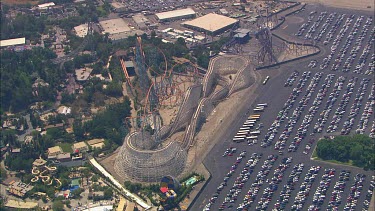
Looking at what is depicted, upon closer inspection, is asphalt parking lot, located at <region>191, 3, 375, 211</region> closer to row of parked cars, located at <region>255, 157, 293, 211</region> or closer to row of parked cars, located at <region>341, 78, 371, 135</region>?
row of parked cars, located at <region>255, 157, 293, 211</region>

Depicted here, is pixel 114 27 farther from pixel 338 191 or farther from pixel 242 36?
pixel 338 191

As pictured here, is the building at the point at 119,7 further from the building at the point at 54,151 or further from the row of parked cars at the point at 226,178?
the row of parked cars at the point at 226,178

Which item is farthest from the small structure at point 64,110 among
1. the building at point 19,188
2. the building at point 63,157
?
the building at point 19,188

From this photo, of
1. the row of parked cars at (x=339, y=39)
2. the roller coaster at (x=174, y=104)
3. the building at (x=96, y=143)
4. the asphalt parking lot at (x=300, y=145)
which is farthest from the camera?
the row of parked cars at (x=339, y=39)

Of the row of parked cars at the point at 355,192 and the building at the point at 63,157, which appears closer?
the row of parked cars at the point at 355,192

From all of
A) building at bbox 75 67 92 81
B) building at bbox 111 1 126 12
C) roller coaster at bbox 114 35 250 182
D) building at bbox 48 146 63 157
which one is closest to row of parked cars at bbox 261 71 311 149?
roller coaster at bbox 114 35 250 182

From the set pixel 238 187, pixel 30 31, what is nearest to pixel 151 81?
pixel 238 187
